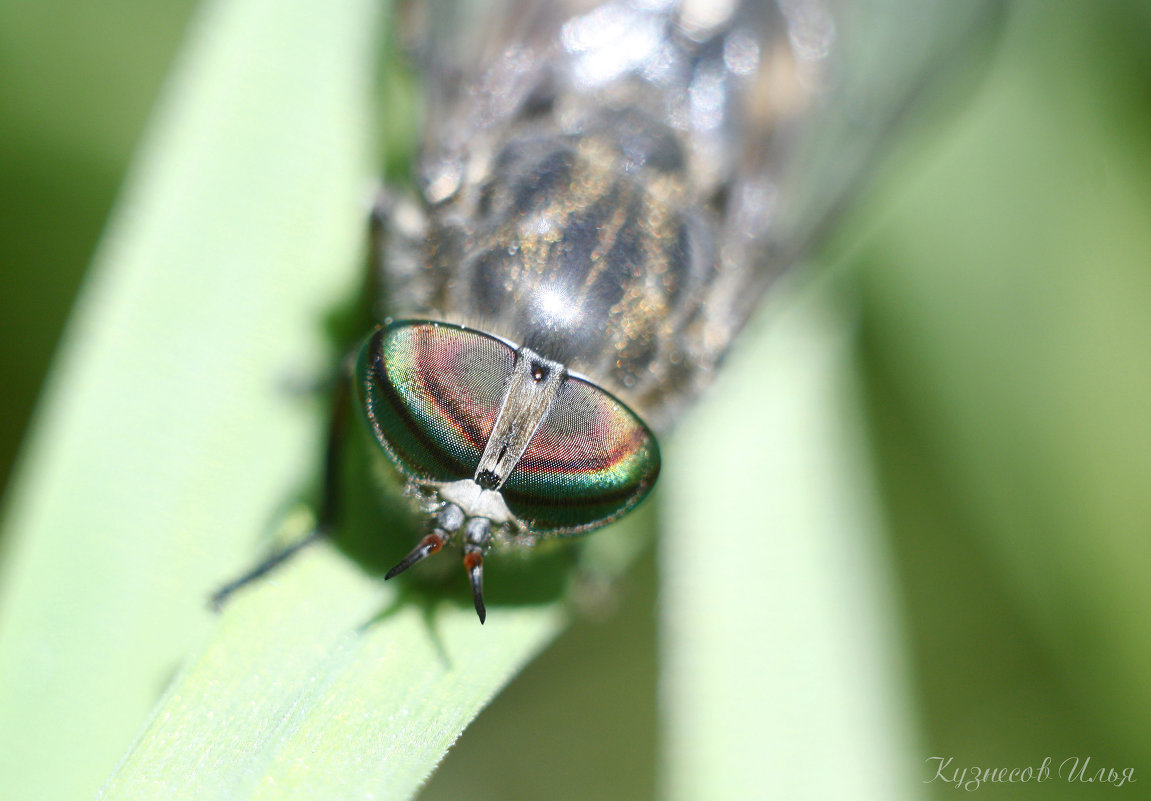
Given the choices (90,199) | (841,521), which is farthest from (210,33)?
(841,521)

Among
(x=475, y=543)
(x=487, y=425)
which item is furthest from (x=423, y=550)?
(x=487, y=425)

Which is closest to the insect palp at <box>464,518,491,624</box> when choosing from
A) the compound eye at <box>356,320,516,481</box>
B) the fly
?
the fly

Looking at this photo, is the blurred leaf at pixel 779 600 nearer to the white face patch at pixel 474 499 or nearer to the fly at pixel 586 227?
the fly at pixel 586 227

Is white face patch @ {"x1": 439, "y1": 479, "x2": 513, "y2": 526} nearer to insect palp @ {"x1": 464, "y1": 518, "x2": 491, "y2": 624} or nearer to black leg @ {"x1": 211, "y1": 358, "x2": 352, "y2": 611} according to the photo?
insect palp @ {"x1": 464, "y1": 518, "x2": 491, "y2": 624}

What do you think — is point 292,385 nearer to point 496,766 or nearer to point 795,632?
point 795,632

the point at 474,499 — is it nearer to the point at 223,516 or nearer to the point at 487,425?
the point at 487,425

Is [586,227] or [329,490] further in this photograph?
[586,227]

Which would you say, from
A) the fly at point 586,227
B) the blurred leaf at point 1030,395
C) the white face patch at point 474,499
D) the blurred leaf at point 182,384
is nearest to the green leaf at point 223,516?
the blurred leaf at point 182,384

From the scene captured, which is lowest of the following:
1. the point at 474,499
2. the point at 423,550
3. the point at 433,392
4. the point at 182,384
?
the point at 182,384
